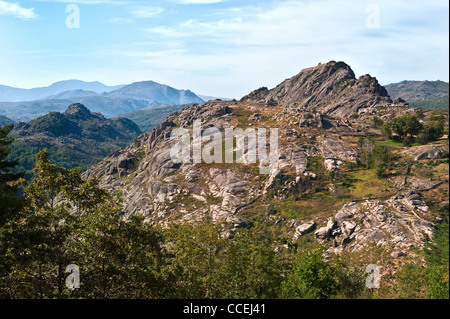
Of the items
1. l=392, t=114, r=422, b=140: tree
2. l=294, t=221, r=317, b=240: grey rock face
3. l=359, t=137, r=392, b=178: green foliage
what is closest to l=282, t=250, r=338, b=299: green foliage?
l=294, t=221, r=317, b=240: grey rock face

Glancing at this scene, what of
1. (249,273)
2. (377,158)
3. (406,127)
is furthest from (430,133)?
(249,273)

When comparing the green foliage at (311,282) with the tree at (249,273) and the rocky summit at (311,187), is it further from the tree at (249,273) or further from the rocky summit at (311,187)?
the rocky summit at (311,187)

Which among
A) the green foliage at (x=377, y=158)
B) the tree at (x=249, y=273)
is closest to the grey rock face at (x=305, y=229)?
the green foliage at (x=377, y=158)

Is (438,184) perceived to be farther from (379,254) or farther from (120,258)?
(120,258)

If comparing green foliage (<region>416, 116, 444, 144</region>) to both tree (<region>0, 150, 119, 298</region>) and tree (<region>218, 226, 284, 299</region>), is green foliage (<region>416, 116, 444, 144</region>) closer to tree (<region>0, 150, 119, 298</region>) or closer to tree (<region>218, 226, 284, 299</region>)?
tree (<region>218, 226, 284, 299</region>)

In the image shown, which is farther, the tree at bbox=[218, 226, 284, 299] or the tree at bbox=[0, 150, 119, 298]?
the tree at bbox=[218, 226, 284, 299]

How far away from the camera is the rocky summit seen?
68.4 m

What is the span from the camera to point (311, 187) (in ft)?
324

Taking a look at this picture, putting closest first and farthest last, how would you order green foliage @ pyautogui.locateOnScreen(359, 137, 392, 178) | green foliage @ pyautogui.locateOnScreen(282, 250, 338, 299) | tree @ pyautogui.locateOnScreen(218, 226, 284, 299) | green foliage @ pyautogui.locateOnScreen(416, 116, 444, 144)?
1. tree @ pyautogui.locateOnScreen(218, 226, 284, 299)
2. green foliage @ pyautogui.locateOnScreen(282, 250, 338, 299)
3. green foliage @ pyautogui.locateOnScreen(359, 137, 392, 178)
4. green foliage @ pyautogui.locateOnScreen(416, 116, 444, 144)

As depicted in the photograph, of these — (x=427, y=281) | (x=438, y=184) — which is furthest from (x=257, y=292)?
(x=438, y=184)

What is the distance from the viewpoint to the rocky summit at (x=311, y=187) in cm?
6838

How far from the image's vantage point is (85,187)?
2684cm

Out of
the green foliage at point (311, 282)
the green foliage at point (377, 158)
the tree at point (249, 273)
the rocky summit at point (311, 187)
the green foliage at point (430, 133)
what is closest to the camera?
the tree at point (249, 273)

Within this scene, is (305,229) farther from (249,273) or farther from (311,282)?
→ (249,273)
